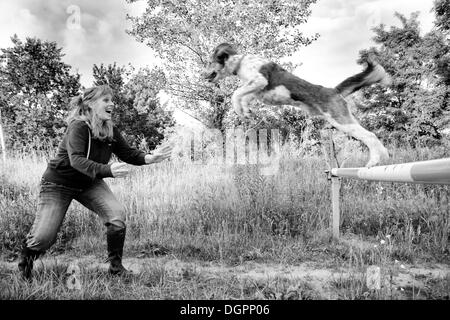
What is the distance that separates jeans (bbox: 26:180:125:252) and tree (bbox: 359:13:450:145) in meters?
12.1

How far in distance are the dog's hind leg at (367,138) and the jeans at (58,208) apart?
6.52ft

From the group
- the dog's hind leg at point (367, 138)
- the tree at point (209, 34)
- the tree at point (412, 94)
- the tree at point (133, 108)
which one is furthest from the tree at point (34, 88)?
the dog's hind leg at point (367, 138)

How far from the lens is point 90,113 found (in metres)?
2.98

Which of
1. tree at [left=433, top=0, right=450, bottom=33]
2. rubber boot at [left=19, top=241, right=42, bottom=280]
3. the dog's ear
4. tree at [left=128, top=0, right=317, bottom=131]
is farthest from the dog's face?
tree at [left=433, top=0, right=450, bottom=33]

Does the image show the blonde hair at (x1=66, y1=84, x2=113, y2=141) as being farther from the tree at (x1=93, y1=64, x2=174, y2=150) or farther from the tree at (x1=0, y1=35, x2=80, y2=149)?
the tree at (x1=93, y1=64, x2=174, y2=150)

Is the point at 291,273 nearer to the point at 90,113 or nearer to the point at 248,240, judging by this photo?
the point at 248,240

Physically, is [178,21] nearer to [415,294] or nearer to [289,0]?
[289,0]

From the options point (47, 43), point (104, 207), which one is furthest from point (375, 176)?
point (47, 43)

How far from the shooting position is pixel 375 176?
224 centimetres

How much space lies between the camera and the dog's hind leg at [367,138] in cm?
226

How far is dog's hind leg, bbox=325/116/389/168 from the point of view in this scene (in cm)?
226

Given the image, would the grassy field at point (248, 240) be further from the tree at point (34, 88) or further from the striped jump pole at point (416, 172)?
the tree at point (34, 88)

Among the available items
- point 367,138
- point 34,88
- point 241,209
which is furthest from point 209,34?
point 34,88

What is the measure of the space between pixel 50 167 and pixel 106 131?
0.57 m
